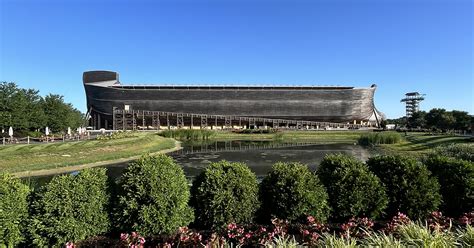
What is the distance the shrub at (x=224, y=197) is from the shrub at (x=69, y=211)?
1939 mm

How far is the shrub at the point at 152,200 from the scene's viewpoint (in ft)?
22.2

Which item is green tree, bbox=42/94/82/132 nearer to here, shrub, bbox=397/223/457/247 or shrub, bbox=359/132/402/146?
shrub, bbox=359/132/402/146

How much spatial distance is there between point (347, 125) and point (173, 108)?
76.8 m

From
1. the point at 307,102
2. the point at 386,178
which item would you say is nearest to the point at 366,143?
the point at 386,178

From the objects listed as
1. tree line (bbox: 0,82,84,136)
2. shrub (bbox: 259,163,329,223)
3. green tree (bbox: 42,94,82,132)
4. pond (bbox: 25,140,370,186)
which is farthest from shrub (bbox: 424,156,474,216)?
green tree (bbox: 42,94,82,132)

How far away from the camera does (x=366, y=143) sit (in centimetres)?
5328

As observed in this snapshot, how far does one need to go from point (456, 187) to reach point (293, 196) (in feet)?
13.2

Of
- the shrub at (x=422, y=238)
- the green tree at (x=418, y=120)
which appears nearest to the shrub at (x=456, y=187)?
the shrub at (x=422, y=238)

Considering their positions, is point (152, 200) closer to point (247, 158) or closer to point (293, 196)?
point (293, 196)

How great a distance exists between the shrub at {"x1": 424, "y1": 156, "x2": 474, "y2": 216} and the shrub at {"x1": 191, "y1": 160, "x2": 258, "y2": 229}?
4.65 meters

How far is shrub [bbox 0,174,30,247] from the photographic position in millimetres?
6365

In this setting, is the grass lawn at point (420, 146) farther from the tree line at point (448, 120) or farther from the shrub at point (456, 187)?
the tree line at point (448, 120)

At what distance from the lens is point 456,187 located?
8.16 metres

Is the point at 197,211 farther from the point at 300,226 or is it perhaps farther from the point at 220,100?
the point at 220,100
